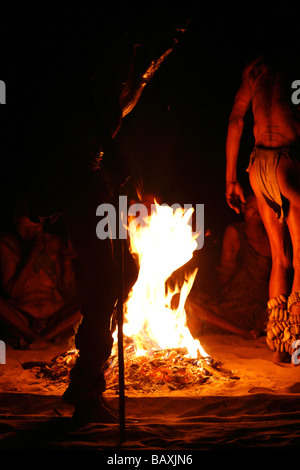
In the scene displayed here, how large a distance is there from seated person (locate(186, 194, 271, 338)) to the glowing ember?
835 millimetres

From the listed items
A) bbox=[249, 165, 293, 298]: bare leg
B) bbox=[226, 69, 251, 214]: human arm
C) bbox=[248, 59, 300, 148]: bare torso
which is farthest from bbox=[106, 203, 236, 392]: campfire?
bbox=[248, 59, 300, 148]: bare torso

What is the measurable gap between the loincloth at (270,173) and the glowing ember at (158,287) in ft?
4.30

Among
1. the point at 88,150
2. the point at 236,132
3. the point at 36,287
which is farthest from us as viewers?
the point at 36,287

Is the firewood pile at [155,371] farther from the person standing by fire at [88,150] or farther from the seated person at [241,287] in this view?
the seated person at [241,287]

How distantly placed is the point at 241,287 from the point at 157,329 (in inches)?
82.4

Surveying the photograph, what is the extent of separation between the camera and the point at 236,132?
16.9 feet

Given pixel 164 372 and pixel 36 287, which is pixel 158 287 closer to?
pixel 164 372

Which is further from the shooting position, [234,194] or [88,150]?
[234,194]

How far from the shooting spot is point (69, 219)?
118 inches

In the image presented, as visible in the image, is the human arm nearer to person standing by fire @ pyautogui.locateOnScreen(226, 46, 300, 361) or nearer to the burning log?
person standing by fire @ pyautogui.locateOnScreen(226, 46, 300, 361)

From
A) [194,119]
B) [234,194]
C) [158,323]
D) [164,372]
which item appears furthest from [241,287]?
[194,119]
